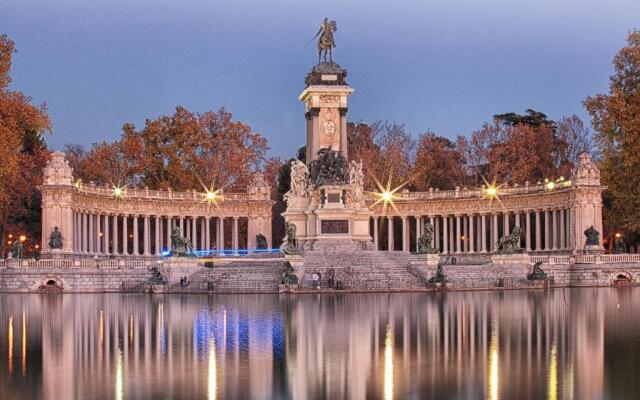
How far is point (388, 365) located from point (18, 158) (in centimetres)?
5302

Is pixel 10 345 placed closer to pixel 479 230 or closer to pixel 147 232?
pixel 147 232

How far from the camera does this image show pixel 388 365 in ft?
71.2

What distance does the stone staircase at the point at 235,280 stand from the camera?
54719 mm

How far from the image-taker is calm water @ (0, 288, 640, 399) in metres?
18.8

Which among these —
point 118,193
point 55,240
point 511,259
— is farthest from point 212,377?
point 118,193

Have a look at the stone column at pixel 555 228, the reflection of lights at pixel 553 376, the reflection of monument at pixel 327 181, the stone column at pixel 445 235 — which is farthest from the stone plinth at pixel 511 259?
the reflection of lights at pixel 553 376

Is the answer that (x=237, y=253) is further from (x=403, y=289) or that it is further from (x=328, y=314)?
(x=328, y=314)

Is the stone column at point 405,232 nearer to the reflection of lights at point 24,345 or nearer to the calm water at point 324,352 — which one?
the calm water at point 324,352

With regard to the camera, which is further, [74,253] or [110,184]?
[110,184]

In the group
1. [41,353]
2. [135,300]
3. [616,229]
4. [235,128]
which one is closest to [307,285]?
[135,300]

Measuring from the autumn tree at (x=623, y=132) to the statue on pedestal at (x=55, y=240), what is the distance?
3943 centimetres

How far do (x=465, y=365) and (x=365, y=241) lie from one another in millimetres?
46177

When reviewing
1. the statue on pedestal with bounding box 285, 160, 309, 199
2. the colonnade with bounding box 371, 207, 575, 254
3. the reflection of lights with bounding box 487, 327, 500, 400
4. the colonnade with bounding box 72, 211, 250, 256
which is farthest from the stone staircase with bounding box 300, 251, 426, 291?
the reflection of lights with bounding box 487, 327, 500, 400

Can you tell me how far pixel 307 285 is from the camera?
182ft
